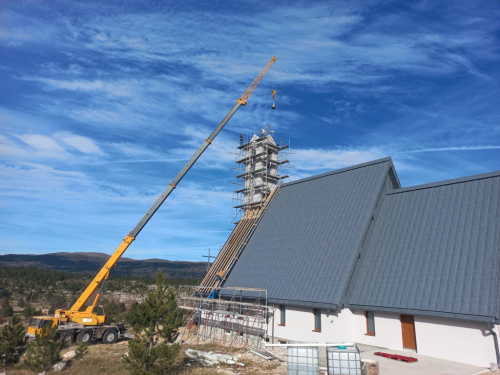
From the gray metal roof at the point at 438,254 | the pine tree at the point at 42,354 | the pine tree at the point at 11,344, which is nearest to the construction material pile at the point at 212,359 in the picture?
the pine tree at the point at 42,354

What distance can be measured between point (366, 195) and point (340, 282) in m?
7.17

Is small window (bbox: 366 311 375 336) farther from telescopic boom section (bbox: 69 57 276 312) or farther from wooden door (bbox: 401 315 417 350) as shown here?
telescopic boom section (bbox: 69 57 276 312)

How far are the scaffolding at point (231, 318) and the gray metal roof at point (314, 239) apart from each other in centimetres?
101

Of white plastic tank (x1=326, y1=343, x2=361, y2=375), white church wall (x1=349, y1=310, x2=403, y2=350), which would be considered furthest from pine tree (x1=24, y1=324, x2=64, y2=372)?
white church wall (x1=349, y1=310, x2=403, y2=350)

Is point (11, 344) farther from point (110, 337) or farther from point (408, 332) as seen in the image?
point (408, 332)

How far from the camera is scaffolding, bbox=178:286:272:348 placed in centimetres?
2459

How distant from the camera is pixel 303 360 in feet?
44.1

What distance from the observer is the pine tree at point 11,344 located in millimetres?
18734

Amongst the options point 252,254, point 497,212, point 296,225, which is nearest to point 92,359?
point 252,254

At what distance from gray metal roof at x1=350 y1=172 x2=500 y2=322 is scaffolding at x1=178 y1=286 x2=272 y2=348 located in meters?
7.24

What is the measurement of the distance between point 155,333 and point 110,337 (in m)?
15.7

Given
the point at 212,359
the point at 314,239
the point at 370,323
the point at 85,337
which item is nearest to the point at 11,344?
the point at 85,337

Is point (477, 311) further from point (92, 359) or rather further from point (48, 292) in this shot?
point (48, 292)

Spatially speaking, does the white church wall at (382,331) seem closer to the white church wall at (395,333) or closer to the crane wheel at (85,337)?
the white church wall at (395,333)
